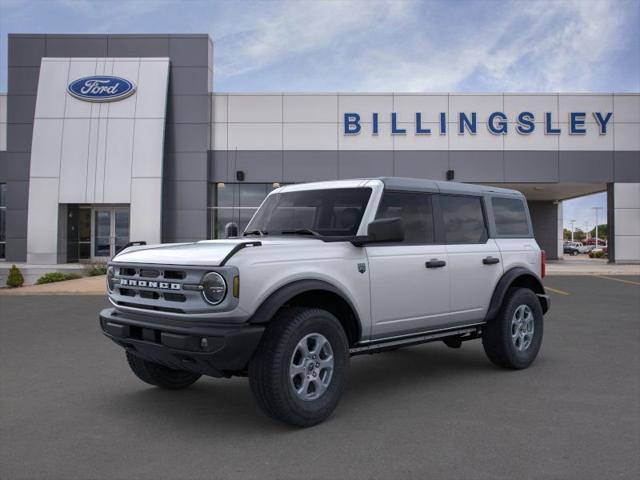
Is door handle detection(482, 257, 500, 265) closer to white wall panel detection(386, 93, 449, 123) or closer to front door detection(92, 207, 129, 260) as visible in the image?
white wall panel detection(386, 93, 449, 123)

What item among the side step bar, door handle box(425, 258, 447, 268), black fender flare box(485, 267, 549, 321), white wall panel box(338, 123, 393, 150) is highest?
white wall panel box(338, 123, 393, 150)

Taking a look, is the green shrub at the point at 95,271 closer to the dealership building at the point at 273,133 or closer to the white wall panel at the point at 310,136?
the dealership building at the point at 273,133

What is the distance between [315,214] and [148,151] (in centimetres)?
2164

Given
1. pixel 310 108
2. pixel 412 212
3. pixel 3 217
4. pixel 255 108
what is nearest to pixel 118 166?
pixel 255 108

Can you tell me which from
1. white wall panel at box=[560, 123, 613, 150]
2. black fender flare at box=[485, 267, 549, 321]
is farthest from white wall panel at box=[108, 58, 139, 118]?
black fender flare at box=[485, 267, 549, 321]

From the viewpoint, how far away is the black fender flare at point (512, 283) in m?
5.98

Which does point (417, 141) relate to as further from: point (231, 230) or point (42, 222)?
point (231, 230)

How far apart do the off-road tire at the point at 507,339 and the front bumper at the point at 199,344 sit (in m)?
3.01

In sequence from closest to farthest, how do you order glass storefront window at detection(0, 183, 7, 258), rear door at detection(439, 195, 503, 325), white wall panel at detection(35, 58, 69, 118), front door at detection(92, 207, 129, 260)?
rear door at detection(439, 195, 503, 325) < white wall panel at detection(35, 58, 69, 118) < front door at detection(92, 207, 129, 260) < glass storefront window at detection(0, 183, 7, 258)

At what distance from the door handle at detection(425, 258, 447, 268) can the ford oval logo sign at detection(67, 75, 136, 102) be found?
2345 centimetres

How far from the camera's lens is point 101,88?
25812 millimetres

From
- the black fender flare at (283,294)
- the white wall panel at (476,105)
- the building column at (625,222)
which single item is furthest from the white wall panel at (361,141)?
the black fender flare at (283,294)

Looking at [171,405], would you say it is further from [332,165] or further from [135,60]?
[135,60]

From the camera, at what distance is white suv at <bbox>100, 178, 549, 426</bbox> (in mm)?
4074
